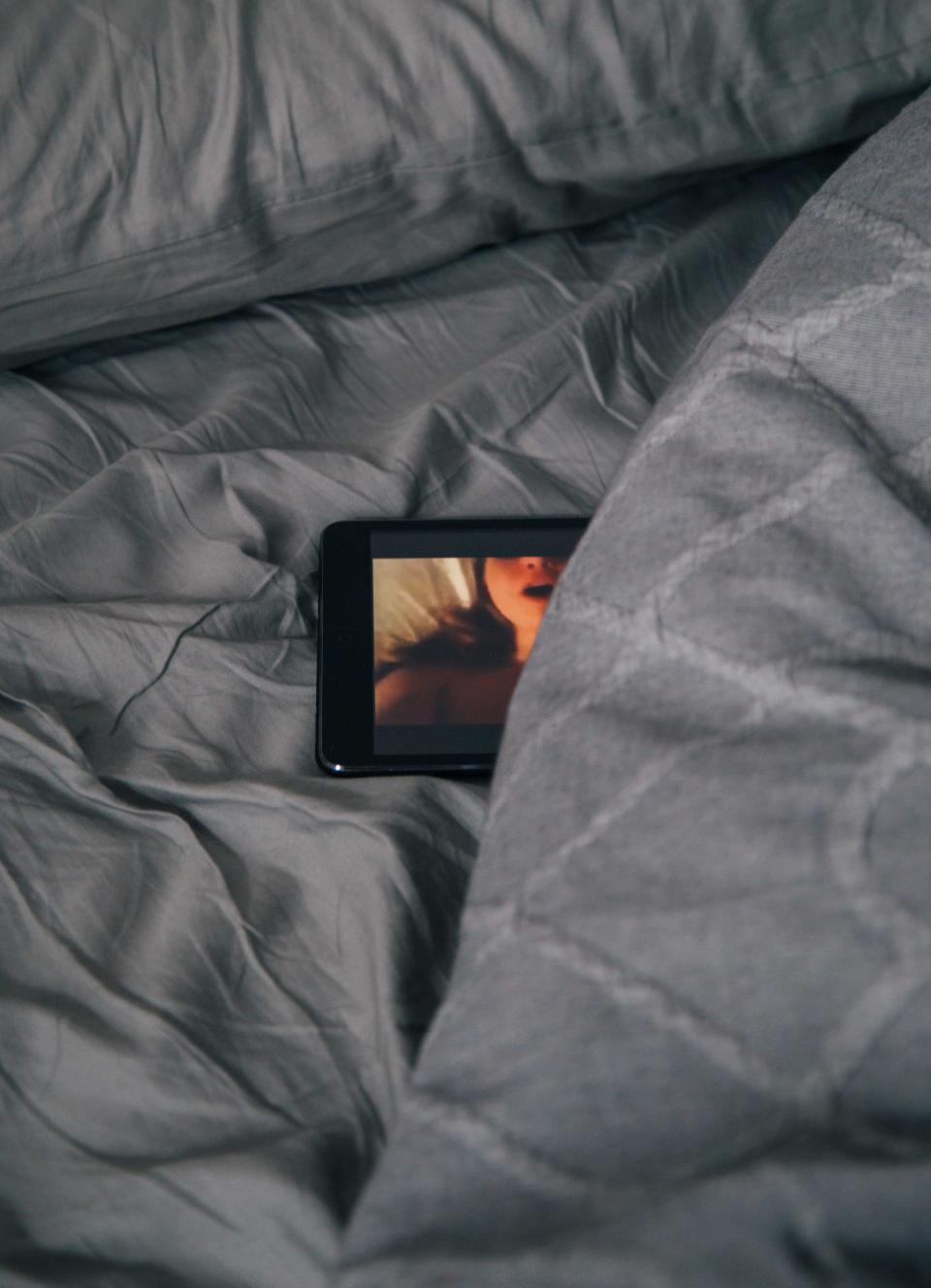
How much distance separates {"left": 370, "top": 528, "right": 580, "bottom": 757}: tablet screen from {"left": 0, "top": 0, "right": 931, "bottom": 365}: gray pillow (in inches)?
8.2

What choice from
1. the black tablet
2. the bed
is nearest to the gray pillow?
the bed

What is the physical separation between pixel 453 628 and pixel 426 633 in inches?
0.5

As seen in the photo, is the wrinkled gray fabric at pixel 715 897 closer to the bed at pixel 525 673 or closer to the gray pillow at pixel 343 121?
the bed at pixel 525 673

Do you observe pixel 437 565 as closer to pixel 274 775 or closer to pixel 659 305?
pixel 274 775

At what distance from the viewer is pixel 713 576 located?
13.1 inches

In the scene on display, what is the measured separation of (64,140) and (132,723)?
304 millimetres

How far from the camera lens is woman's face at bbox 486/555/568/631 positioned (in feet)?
1.69

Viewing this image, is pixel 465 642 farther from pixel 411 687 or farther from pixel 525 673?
pixel 525 673

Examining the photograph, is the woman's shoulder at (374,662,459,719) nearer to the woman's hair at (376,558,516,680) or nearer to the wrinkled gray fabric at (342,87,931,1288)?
the woman's hair at (376,558,516,680)

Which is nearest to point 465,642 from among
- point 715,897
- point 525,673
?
point 525,673

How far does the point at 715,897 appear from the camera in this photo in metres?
0.27

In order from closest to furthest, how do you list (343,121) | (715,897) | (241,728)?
(715,897)
(241,728)
(343,121)

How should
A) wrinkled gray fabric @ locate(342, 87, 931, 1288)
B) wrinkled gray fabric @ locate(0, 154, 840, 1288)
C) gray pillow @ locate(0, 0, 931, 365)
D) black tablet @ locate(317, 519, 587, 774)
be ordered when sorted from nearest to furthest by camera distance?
wrinkled gray fabric @ locate(342, 87, 931, 1288)
wrinkled gray fabric @ locate(0, 154, 840, 1288)
black tablet @ locate(317, 519, 587, 774)
gray pillow @ locate(0, 0, 931, 365)

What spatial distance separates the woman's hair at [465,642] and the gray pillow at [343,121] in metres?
0.25
